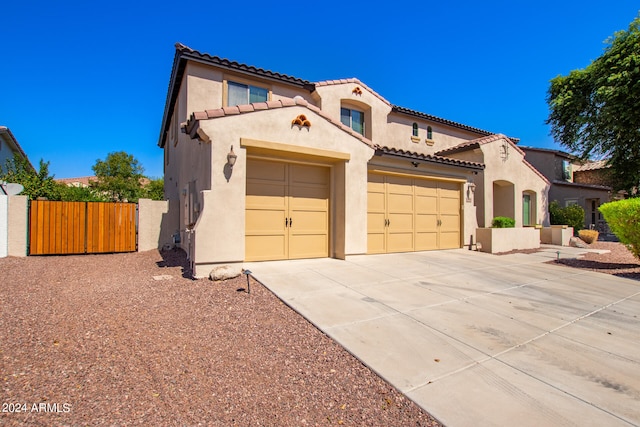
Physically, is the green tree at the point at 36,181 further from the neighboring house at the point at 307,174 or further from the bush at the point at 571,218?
the bush at the point at 571,218

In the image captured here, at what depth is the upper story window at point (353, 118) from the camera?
44.7 ft

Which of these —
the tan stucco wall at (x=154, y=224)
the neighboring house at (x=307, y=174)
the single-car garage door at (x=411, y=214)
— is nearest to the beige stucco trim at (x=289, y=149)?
the neighboring house at (x=307, y=174)

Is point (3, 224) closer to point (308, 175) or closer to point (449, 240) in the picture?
point (308, 175)

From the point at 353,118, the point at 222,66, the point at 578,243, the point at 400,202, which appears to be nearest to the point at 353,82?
the point at 353,118

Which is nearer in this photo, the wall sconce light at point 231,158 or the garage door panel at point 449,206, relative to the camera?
the wall sconce light at point 231,158

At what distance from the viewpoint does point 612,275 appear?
7.76 m

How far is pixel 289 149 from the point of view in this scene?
745 cm

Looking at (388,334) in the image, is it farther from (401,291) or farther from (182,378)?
(182,378)

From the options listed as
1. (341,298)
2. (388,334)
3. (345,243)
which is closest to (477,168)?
(345,243)

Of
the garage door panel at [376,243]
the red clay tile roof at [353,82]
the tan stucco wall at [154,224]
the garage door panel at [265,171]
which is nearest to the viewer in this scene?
the garage door panel at [265,171]

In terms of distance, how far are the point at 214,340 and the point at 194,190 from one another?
5.66 m

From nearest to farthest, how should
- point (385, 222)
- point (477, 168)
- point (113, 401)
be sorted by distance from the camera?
1. point (113, 401)
2. point (385, 222)
3. point (477, 168)

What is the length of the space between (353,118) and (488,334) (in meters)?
11.7

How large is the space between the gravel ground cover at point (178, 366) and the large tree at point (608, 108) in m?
22.6
